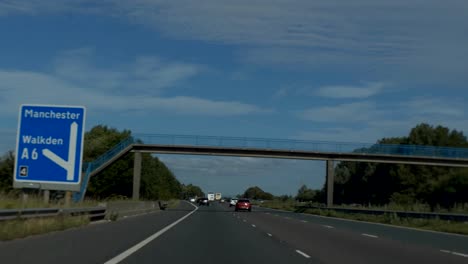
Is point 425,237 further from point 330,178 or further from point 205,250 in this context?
point 330,178

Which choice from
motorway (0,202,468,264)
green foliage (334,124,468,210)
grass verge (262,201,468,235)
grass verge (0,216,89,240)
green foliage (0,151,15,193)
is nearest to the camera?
motorway (0,202,468,264)

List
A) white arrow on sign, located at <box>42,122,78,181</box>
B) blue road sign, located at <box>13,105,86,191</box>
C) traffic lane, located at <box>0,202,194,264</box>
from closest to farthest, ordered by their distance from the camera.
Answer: traffic lane, located at <box>0,202,194,264</box>, blue road sign, located at <box>13,105,86,191</box>, white arrow on sign, located at <box>42,122,78,181</box>

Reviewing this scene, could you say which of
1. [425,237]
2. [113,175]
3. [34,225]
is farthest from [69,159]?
[113,175]

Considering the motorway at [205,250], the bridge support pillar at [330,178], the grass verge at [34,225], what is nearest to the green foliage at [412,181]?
the bridge support pillar at [330,178]

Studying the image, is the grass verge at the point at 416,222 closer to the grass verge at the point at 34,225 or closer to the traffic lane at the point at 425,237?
the traffic lane at the point at 425,237

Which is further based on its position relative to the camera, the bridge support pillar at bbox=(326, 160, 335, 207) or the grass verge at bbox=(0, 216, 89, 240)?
the bridge support pillar at bbox=(326, 160, 335, 207)

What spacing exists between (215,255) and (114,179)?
92.8 metres

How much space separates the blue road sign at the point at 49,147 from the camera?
88.1 ft

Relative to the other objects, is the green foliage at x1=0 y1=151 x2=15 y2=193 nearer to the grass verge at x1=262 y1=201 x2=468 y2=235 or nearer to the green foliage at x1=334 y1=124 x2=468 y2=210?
the grass verge at x1=262 y1=201 x2=468 y2=235

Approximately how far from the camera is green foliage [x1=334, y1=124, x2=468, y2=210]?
331 ft

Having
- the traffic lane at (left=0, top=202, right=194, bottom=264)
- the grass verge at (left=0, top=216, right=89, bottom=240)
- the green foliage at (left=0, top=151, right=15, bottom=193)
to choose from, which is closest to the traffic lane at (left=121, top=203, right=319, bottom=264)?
the traffic lane at (left=0, top=202, right=194, bottom=264)

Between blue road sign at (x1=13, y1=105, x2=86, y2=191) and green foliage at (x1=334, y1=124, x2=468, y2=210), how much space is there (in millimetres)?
77153

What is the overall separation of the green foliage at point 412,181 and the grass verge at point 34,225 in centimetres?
7616

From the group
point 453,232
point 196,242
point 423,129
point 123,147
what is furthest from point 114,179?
point 196,242
